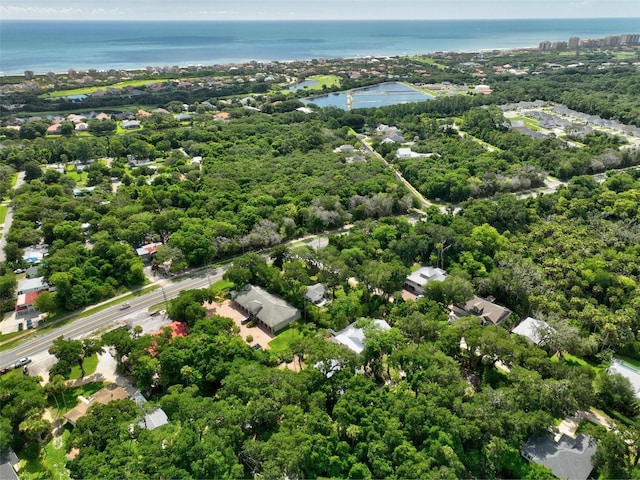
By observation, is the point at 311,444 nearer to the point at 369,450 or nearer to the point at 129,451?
the point at 369,450

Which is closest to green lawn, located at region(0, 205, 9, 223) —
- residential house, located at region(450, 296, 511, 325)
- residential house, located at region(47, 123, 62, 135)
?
residential house, located at region(47, 123, 62, 135)

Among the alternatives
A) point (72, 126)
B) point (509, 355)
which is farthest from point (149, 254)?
point (72, 126)

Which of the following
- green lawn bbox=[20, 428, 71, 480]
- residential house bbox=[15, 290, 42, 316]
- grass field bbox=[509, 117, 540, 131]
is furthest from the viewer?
grass field bbox=[509, 117, 540, 131]

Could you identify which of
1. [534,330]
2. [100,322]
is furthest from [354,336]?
[100,322]

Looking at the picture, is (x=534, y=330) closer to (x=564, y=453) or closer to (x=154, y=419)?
(x=564, y=453)

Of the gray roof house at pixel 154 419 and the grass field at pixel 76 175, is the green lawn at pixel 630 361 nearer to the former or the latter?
the gray roof house at pixel 154 419

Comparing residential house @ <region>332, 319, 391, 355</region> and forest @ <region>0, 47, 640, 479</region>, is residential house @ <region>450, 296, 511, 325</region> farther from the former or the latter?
residential house @ <region>332, 319, 391, 355</region>

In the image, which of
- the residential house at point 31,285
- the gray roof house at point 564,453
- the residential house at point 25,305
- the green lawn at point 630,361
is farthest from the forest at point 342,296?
the residential house at point 25,305
